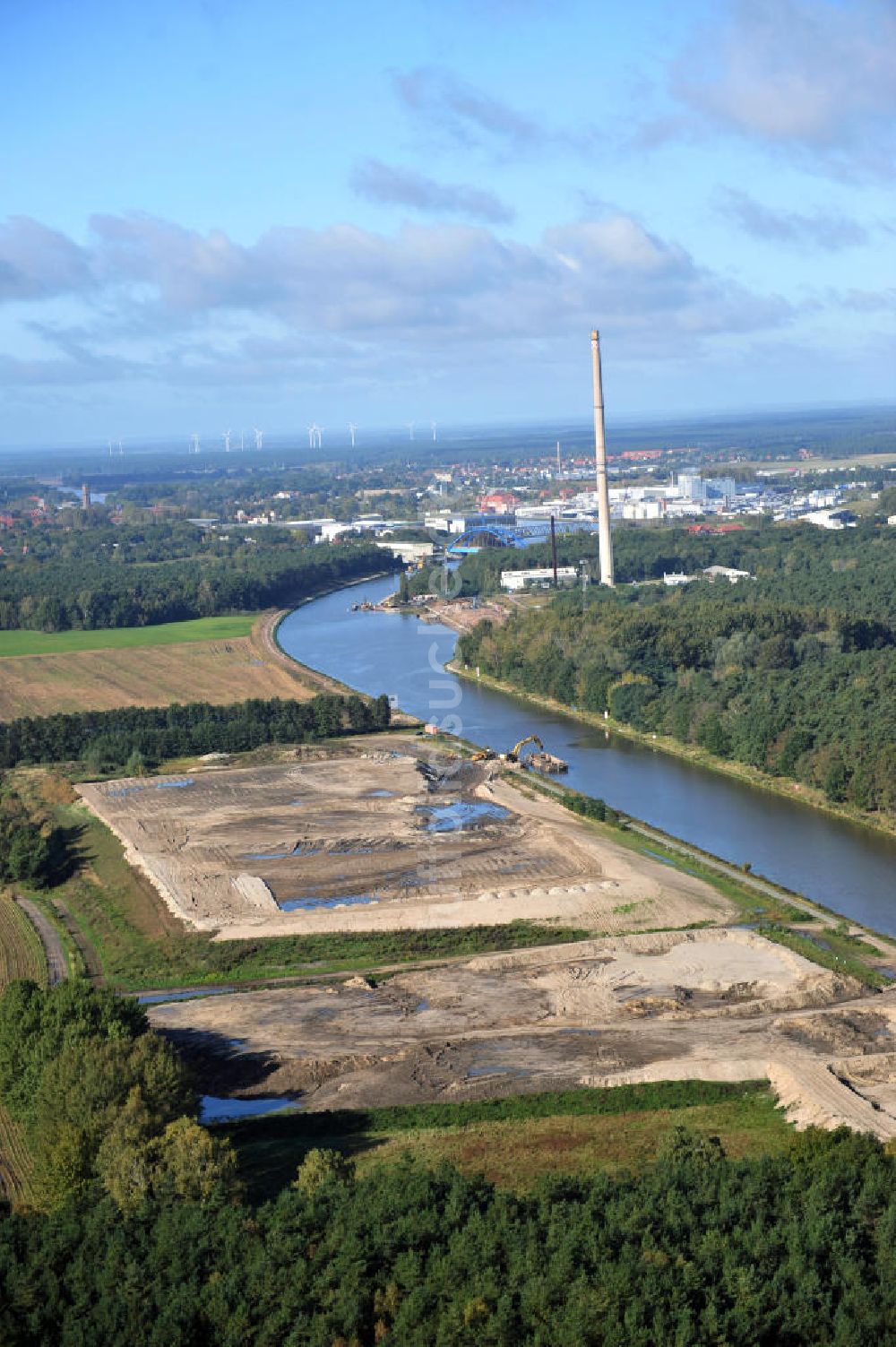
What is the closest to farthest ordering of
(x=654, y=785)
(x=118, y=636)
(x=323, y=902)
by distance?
(x=323, y=902) → (x=654, y=785) → (x=118, y=636)

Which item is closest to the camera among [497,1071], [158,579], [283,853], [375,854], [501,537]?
[497,1071]

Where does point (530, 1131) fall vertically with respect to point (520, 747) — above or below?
below

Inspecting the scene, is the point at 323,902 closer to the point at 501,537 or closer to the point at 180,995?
the point at 180,995

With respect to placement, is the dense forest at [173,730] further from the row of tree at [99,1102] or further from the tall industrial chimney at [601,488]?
the tall industrial chimney at [601,488]

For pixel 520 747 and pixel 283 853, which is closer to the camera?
pixel 283 853

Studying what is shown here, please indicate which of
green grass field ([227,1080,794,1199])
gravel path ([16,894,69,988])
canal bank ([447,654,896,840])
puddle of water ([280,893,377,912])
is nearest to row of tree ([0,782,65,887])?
gravel path ([16,894,69,988])

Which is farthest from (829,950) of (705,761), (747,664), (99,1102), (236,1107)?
(747,664)

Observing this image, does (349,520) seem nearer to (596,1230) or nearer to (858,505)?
(858,505)
